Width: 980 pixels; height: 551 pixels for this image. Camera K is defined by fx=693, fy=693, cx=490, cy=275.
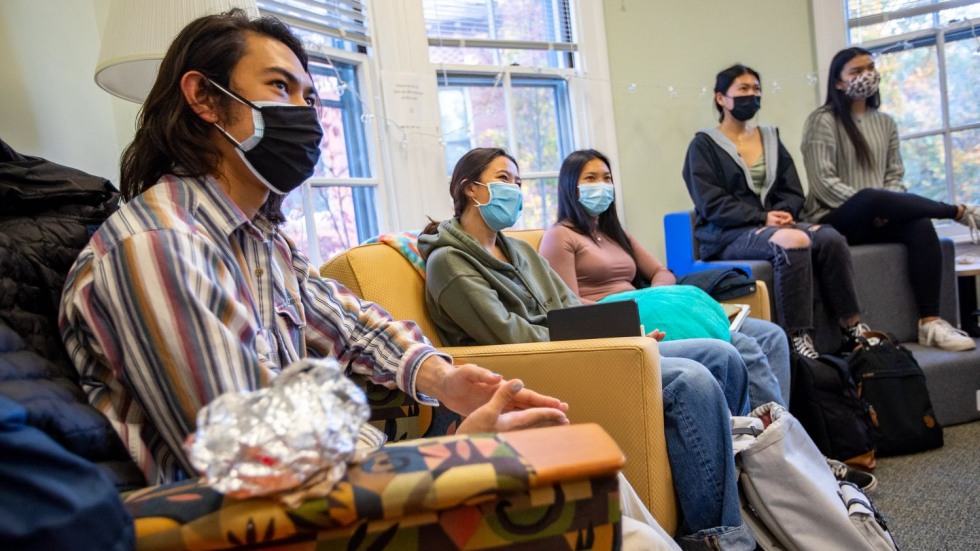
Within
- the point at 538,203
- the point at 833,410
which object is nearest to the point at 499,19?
the point at 538,203

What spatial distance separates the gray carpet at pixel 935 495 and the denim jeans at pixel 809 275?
20.9 inches

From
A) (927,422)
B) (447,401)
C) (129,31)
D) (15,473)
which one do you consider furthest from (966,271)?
(15,473)

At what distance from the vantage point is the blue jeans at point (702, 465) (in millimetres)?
1316

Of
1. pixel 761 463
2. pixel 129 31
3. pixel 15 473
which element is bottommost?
pixel 761 463

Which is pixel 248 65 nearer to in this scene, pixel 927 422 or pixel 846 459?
pixel 846 459

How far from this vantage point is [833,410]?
6.81 ft

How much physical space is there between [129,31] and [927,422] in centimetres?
242

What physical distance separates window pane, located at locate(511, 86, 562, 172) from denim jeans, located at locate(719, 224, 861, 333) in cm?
100

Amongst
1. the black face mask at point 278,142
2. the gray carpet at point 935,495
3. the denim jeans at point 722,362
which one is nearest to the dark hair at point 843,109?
the gray carpet at point 935,495

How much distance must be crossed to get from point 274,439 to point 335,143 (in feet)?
6.32

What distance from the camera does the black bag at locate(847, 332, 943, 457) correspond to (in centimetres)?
217

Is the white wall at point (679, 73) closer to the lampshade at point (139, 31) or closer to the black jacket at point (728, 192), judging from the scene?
the black jacket at point (728, 192)

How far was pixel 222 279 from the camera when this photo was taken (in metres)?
0.82

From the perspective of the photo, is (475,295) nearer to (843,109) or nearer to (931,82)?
(843,109)
